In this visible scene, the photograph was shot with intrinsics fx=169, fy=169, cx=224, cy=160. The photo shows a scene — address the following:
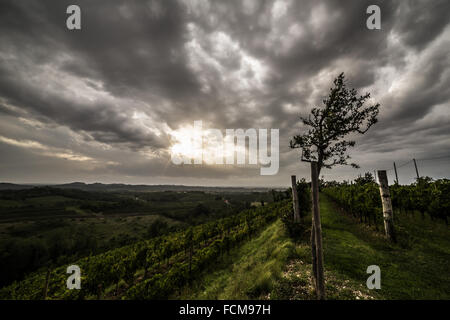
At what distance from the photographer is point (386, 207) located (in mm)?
10469

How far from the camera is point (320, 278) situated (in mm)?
4688

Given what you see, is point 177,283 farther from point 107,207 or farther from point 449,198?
point 107,207

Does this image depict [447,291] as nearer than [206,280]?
Yes

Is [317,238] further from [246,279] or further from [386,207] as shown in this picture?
[386,207]

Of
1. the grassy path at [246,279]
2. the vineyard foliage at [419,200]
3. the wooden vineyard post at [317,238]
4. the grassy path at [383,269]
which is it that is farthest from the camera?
the vineyard foliage at [419,200]

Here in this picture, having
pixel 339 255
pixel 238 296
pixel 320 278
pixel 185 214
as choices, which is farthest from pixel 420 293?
pixel 185 214

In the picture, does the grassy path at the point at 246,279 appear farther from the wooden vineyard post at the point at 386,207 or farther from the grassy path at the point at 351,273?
the wooden vineyard post at the point at 386,207

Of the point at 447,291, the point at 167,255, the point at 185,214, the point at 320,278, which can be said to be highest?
the point at 320,278

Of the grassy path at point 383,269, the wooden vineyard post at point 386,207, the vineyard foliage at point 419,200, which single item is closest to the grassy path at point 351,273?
the grassy path at point 383,269

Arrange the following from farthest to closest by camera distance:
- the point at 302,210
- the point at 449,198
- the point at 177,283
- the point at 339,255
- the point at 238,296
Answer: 1. the point at 302,210
2. the point at 449,198
3. the point at 177,283
4. the point at 339,255
5. the point at 238,296

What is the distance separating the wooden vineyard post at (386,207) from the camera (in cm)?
996

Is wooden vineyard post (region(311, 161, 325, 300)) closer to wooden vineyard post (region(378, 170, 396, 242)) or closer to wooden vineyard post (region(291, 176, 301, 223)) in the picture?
wooden vineyard post (region(378, 170, 396, 242))

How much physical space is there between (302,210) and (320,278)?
12.4m

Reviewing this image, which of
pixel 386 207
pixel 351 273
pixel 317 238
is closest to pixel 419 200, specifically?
pixel 386 207
